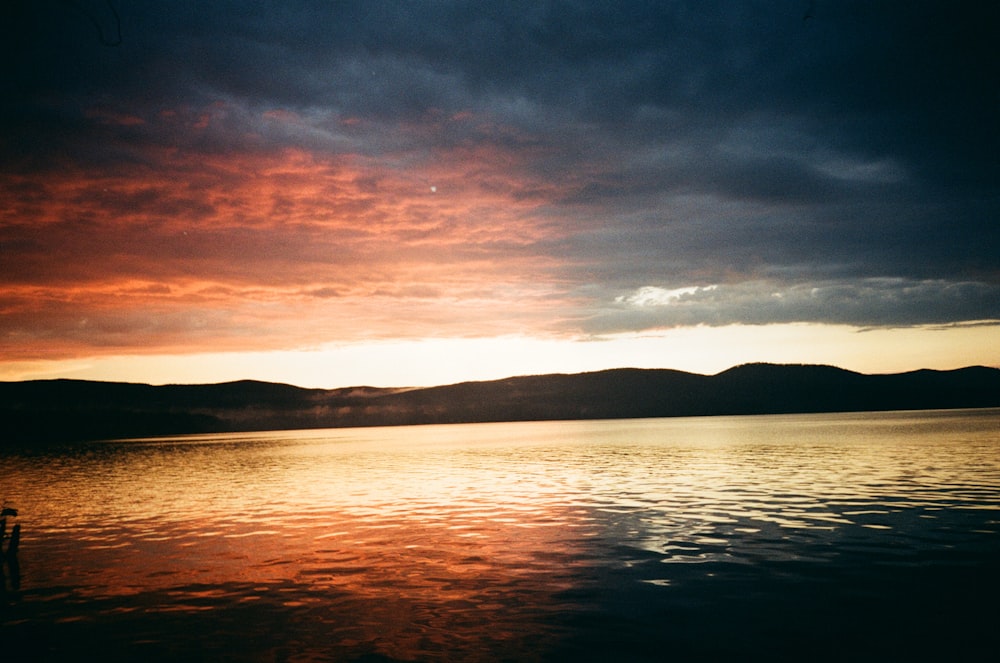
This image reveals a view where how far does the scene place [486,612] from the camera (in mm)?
22250

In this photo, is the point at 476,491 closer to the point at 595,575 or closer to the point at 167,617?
the point at 595,575

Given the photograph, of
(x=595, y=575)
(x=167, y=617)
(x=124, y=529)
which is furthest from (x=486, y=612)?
(x=124, y=529)

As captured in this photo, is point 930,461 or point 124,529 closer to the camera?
point 124,529

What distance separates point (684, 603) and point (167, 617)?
681 inches

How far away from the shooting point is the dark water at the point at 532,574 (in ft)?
63.6

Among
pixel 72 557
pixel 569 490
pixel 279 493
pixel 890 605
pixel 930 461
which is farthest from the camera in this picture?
pixel 930 461

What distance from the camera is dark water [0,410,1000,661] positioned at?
19391 millimetres

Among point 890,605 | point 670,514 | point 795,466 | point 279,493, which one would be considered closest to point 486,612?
point 890,605

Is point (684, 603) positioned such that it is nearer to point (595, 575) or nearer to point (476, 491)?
point (595, 575)

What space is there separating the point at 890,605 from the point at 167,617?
23593 mm

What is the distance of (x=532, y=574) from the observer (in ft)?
90.3

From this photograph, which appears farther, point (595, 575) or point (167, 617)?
point (595, 575)

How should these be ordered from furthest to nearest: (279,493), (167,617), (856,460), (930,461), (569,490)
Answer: (856,460) < (930,461) < (279,493) < (569,490) < (167,617)

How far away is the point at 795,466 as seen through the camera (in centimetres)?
7319
